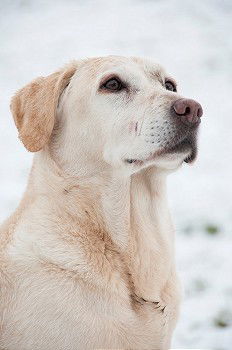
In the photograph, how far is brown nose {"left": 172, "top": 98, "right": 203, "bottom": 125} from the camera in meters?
2.92

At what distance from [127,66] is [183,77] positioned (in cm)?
→ 642

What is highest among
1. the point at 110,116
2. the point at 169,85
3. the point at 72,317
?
the point at 110,116

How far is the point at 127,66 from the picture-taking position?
3248 millimetres

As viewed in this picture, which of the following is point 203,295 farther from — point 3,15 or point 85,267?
point 3,15

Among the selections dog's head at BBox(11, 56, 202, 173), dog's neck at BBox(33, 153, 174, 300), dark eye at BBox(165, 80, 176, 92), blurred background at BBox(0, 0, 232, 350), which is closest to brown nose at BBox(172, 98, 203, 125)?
dog's head at BBox(11, 56, 202, 173)

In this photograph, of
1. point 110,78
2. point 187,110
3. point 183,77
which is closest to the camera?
point 187,110

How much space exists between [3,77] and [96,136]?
6505 millimetres

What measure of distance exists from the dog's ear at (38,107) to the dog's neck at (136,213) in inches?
4.7

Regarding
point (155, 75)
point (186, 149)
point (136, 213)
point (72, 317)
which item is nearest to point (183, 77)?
point (155, 75)

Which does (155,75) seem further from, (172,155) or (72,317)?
(72,317)

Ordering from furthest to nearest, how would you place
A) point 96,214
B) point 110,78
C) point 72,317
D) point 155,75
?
point 155,75, point 110,78, point 96,214, point 72,317

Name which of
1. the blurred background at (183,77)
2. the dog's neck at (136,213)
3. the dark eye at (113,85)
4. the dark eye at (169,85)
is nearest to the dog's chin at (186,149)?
the dog's neck at (136,213)

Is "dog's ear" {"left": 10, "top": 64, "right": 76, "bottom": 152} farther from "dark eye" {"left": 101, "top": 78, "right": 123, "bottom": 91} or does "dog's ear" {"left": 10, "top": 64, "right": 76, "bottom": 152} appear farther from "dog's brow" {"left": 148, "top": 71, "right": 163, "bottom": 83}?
"dog's brow" {"left": 148, "top": 71, "right": 163, "bottom": 83}

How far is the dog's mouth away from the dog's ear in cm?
41
